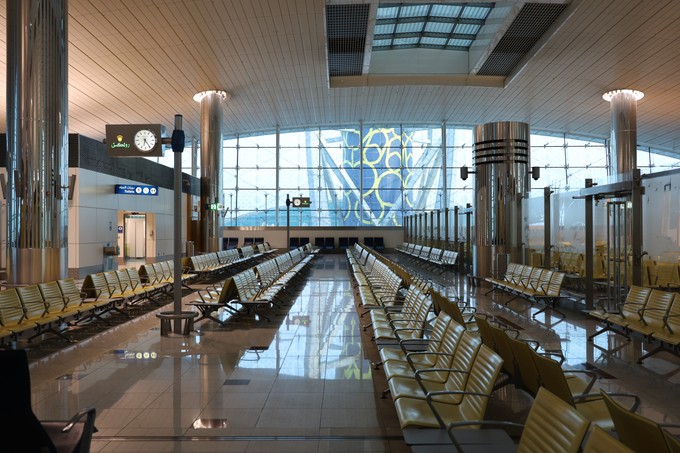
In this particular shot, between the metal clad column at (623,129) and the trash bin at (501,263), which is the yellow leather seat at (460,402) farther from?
the metal clad column at (623,129)

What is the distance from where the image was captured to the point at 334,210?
30.0 m

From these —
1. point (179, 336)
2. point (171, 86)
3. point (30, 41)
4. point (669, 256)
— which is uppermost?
point (171, 86)

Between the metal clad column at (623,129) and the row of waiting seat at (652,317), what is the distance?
15646mm

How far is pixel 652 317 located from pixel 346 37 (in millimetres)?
13850

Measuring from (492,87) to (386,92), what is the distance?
4949 mm

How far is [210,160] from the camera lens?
68.0ft

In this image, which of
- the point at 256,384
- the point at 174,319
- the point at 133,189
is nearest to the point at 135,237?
the point at 133,189

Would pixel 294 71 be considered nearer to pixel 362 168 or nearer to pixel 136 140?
pixel 362 168

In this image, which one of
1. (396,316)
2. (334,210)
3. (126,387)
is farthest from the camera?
(334,210)

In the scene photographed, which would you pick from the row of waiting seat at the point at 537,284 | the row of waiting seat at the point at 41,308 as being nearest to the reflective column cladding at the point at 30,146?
the row of waiting seat at the point at 41,308

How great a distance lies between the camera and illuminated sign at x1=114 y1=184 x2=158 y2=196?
16797 millimetres

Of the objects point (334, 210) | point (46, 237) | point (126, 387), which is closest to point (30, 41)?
point (46, 237)

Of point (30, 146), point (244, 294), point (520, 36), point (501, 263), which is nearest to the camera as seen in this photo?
point (30, 146)

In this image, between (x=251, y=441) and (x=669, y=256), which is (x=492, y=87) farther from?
(x=251, y=441)
